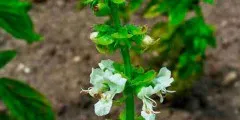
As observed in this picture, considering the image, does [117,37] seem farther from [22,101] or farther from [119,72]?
[22,101]

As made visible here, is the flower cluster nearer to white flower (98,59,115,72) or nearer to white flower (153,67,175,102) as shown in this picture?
white flower (153,67,175,102)

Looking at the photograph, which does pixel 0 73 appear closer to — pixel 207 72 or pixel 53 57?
pixel 53 57

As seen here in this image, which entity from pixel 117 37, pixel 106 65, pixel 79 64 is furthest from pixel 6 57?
pixel 117 37

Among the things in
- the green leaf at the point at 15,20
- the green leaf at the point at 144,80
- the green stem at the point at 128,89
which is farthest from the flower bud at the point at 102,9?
the green leaf at the point at 15,20

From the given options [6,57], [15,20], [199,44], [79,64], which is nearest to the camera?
[15,20]

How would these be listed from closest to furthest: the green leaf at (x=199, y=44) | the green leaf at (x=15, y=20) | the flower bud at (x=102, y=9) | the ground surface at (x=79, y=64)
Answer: the flower bud at (x=102, y=9) → the green leaf at (x=15, y=20) → the green leaf at (x=199, y=44) → the ground surface at (x=79, y=64)

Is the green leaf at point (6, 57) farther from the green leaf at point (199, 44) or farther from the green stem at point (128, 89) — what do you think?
the green stem at point (128, 89)

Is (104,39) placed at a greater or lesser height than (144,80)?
greater
